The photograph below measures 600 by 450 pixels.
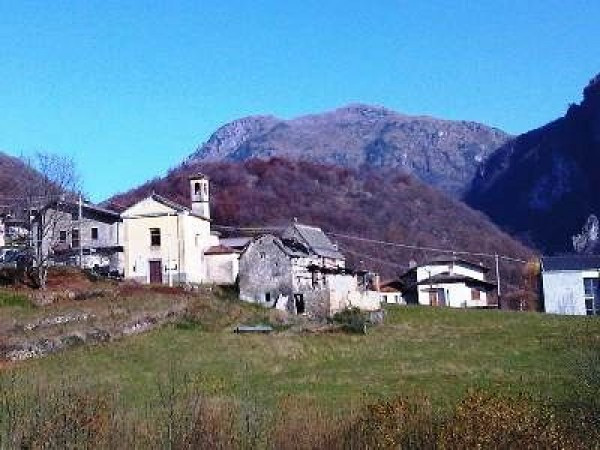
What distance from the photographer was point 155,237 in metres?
56.4

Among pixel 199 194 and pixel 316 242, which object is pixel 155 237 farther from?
pixel 316 242

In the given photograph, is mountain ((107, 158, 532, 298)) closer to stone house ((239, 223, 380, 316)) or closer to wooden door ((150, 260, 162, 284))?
wooden door ((150, 260, 162, 284))

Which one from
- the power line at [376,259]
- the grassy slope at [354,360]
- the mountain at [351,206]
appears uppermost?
the mountain at [351,206]

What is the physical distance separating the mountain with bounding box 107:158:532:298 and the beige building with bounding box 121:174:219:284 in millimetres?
45078

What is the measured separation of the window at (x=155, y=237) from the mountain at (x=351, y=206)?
45566 mm

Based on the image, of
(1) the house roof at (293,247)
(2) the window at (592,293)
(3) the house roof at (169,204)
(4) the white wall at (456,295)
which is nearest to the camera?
(1) the house roof at (293,247)

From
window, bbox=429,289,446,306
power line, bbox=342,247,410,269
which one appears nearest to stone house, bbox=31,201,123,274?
window, bbox=429,289,446,306

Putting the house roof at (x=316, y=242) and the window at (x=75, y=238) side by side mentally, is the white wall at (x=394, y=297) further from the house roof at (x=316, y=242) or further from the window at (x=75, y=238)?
the window at (x=75, y=238)

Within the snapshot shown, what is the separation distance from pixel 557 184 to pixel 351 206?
6635cm

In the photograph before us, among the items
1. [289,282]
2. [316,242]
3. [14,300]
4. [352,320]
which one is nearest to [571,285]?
[316,242]

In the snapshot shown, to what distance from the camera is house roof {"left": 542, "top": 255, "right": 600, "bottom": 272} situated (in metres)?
61.2

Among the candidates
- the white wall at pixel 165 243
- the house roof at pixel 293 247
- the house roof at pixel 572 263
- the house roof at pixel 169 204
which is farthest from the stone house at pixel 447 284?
the house roof at pixel 169 204

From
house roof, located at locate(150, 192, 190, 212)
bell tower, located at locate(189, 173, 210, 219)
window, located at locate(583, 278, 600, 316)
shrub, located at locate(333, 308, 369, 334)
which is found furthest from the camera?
bell tower, located at locate(189, 173, 210, 219)

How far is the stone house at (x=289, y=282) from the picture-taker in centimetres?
4994
